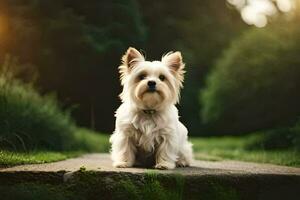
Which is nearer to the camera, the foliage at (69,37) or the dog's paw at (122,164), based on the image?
the dog's paw at (122,164)

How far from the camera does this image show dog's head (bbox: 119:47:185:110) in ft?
21.4

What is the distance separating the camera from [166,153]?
261 inches

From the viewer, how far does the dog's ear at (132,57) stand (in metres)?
6.84

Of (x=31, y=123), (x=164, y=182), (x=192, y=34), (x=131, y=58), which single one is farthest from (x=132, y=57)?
(x=192, y=34)

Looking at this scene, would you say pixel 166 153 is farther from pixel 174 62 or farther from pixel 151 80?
pixel 174 62

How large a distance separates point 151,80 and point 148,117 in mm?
495

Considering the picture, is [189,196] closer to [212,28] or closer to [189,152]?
[189,152]

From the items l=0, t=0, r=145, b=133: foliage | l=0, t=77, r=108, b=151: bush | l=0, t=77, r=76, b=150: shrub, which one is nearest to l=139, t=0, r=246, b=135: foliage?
l=0, t=0, r=145, b=133: foliage

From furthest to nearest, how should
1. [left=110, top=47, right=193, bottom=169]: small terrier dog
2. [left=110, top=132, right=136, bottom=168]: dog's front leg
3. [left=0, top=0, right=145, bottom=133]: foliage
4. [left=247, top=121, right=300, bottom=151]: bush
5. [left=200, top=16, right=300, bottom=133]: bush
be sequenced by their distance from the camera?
1. [left=200, top=16, right=300, bottom=133]: bush
2. [left=247, top=121, right=300, bottom=151]: bush
3. [left=0, top=0, right=145, bottom=133]: foliage
4. [left=110, top=132, right=136, bottom=168]: dog's front leg
5. [left=110, top=47, right=193, bottom=169]: small terrier dog

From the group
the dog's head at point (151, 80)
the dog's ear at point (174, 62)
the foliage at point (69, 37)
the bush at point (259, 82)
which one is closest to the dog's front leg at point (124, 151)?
the dog's head at point (151, 80)

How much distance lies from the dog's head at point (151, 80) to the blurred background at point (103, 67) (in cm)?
230

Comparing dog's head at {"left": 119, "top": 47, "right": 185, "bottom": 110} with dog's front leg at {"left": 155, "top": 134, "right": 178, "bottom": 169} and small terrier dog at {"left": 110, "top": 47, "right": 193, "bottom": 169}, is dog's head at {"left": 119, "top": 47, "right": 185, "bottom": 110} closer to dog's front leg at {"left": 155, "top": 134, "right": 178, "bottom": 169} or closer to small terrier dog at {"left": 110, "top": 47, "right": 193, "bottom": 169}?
small terrier dog at {"left": 110, "top": 47, "right": 193, "bottom": 169}

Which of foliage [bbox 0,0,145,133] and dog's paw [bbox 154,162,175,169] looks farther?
foliage [bbox 0,0,145,133]

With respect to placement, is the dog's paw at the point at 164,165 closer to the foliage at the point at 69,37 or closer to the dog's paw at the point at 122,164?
the dog's paw at the point at 122,164
